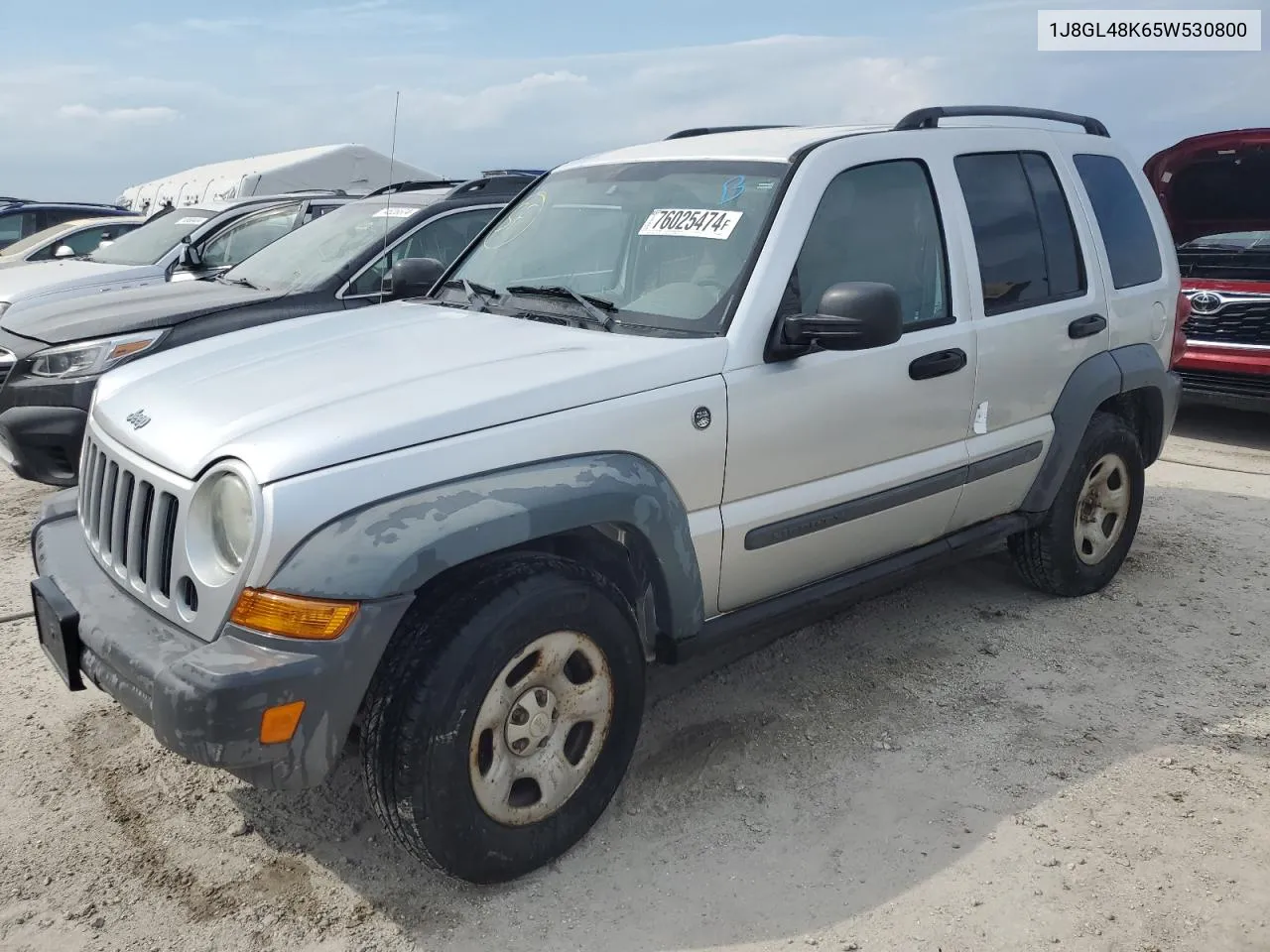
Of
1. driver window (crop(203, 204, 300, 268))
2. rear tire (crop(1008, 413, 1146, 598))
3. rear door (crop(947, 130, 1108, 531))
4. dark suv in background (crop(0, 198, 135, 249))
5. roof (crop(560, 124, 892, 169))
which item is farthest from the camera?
dark suv in background (crop(0, 198, 135, 249))

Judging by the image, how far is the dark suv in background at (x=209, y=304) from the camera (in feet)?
16.6

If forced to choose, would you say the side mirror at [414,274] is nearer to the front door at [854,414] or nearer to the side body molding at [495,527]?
the front door at [854,414]

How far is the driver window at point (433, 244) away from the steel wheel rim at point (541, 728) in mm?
4097

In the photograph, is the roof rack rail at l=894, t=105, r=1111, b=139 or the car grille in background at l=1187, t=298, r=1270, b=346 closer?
the roof rack rail at l=894, t=105, r=1111, b=139

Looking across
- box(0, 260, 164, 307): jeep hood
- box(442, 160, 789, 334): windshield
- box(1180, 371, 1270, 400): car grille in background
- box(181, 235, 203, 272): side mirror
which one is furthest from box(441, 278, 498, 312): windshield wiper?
box(1180, 371, 1270, 400): car grille in background

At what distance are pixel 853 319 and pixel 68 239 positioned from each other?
1190cm

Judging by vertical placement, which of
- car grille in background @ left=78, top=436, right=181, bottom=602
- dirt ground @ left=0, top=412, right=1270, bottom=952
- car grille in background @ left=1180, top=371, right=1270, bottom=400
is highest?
car grille in background @ left=78, top=436, right=181, bottom=602

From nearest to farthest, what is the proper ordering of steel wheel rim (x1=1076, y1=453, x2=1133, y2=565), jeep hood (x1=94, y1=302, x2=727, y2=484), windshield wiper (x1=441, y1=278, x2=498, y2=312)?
jeep hood (x1=94, y1=302, x2=727, y2=484)
windshield wiper (x1=441, y1=278, x2=498, y2=312)
steel wheel rim (x1=1076, y1=453, x2=1133, y2=565)

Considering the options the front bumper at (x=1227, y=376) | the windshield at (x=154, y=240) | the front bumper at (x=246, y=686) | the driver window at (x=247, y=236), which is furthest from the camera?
the windshield at (x=154, y=240)

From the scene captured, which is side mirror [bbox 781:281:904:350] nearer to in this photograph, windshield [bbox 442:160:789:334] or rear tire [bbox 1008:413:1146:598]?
windshield [bbox 442:160:789:334]

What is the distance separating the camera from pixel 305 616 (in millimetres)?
2344

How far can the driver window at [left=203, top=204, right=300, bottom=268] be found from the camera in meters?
8.70

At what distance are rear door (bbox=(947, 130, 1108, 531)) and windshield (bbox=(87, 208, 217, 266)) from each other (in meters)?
7.04

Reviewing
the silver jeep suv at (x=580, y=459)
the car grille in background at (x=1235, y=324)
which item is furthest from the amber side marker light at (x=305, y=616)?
the car grille in background at (x=1235, y=324)
